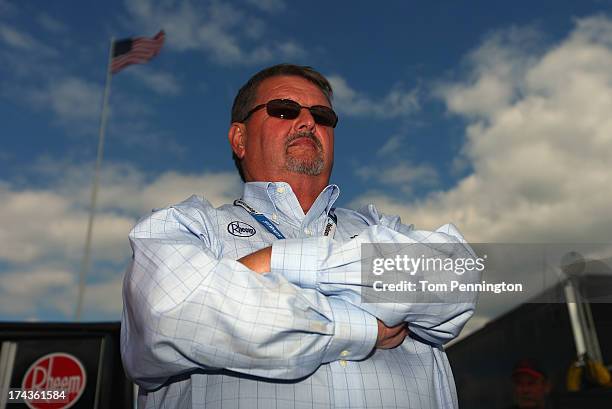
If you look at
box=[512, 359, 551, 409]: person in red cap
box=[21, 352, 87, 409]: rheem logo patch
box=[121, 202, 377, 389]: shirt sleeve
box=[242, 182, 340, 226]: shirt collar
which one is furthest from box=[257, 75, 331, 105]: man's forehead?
box=[512, 359, 551, 409]: person in red cap

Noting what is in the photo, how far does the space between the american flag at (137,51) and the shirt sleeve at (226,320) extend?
17.0 m

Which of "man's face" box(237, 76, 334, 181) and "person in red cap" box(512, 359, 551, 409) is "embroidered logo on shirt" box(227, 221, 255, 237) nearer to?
"man's face" box(237, 76, 334, 181)

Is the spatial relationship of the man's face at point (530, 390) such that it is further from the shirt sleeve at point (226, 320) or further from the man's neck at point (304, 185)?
the shirt sleeve at point (226, 320)

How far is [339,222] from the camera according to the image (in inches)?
96.3

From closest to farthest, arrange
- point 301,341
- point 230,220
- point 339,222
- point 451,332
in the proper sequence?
point 301,341 < point 451,332 < point 230,220 < point 339,222

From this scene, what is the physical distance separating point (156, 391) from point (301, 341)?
0.69 metres

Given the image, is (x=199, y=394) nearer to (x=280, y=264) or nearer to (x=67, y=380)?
(x=280, y=264)

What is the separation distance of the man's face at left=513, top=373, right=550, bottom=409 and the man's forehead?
7.13 metres

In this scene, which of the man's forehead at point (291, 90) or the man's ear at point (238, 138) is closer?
the man's forehead at point (291, 90)

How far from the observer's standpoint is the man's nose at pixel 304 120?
8.32 feet

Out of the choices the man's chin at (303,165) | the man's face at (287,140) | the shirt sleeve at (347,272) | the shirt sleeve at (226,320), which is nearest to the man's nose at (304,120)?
the man's face at (287,140)

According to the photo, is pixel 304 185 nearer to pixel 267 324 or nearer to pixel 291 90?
pixel 291 90

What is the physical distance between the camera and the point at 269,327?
1.43 metres

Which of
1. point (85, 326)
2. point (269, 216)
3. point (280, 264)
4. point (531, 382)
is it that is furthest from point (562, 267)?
point (531, 382)
